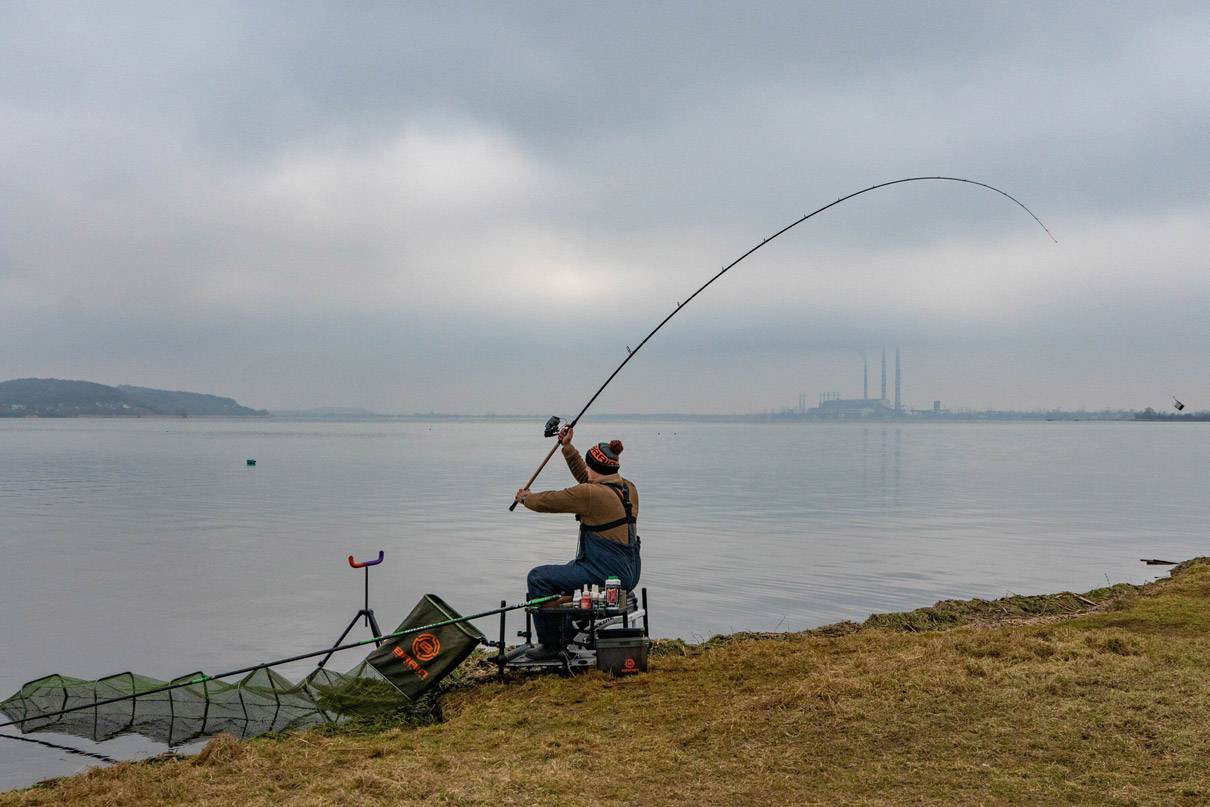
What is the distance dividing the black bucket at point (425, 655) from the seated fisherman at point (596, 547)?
0.83m

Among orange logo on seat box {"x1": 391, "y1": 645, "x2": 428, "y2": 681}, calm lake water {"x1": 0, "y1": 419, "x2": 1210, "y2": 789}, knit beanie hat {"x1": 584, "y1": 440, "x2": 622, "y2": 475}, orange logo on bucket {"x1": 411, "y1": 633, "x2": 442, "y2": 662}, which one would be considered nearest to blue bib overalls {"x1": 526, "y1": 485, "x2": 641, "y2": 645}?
knit beanie hat {"x1": 584, "y1": 440, "x2": 622, "y2": 475}

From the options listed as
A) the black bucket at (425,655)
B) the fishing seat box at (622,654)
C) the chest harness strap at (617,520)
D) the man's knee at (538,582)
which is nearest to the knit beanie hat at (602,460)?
the chest harness strap at (617,520)

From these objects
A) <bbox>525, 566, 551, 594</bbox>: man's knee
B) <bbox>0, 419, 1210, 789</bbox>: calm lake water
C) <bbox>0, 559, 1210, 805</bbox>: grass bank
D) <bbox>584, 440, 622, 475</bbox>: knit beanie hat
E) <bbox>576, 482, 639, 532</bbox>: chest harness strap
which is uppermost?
<bbox>584, 440, 622, 475</bbox>: knit beanie hat

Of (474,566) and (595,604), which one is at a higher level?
(595,604)

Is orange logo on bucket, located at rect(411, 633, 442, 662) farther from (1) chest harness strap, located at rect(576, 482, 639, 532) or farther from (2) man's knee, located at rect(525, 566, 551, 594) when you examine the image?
(1) chest harness strap, located at rect(576, 482, 639, 532)

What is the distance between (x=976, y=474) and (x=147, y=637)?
4175 cm

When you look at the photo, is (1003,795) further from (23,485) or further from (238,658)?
(23,485)

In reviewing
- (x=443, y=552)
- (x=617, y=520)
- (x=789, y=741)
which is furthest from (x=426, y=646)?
(x=443, y=552)

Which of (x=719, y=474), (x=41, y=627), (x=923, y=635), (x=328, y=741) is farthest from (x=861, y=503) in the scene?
(x=328, y=741)

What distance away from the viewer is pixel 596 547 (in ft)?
28.7

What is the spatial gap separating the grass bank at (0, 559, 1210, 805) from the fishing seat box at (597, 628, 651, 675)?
16 cm

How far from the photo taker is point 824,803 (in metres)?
5.36

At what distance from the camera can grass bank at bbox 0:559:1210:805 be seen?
5598 millimetres

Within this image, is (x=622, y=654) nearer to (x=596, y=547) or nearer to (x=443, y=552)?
(x=596, y=547)
